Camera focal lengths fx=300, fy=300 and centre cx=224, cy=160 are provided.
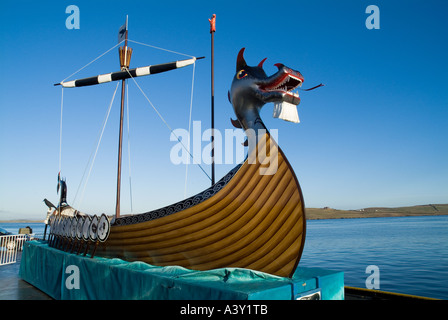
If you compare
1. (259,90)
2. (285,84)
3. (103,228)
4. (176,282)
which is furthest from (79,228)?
(285,84)

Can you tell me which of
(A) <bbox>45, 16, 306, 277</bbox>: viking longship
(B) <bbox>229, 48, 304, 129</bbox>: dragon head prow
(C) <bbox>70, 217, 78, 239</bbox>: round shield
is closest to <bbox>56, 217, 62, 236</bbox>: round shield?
(C) <bbox>70, 217, 78, 239</bbox>: round shield

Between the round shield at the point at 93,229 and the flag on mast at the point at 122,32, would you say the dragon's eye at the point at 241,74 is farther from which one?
the flag on mast at the point at 122,32

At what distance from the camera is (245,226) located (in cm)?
511

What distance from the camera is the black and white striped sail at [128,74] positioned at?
28.4 ft

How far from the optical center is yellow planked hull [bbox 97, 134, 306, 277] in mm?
4770

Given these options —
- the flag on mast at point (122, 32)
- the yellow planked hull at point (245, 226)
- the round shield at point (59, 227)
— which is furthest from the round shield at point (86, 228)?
the flag on mast at point (122, 32)

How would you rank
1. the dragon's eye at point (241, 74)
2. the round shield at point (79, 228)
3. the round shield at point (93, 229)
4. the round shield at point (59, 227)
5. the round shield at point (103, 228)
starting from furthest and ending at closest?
the round shield at point (59, 227)
the round shield at point (79, 228)
the round shield at point (93, 229)
the round shield at point (103, 228)
the dragon's eye at point (241, 74)

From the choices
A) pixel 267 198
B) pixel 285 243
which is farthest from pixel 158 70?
pixel 285 243

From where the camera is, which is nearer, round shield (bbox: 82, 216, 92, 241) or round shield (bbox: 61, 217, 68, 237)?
round shield (bbox: 82, 216, 92, 241)

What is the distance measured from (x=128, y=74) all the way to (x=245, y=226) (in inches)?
273

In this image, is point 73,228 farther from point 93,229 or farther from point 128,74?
point 128,74

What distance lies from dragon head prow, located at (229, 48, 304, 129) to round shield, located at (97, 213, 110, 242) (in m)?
3.96

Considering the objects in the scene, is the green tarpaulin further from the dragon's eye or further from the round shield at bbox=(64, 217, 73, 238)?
the dragon's eye

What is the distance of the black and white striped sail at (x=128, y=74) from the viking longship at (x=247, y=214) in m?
3.19
